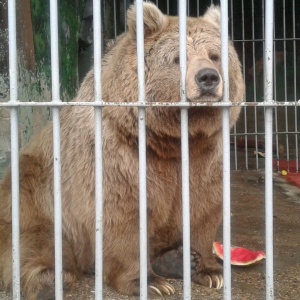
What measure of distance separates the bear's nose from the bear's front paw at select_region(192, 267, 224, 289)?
4.47ft

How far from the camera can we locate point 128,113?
355 cm

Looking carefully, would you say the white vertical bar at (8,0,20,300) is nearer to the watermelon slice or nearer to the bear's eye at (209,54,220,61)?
the bear's eye at (209,54,220,61)

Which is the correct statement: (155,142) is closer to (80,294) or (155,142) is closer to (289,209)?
(80,294)

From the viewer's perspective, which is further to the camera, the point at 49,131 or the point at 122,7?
the point at 122,7

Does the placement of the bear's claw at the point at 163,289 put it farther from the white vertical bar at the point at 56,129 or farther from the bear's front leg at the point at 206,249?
the white vertical bar at the point at 56,129

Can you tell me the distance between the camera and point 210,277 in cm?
381

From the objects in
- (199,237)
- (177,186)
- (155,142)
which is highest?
(155,142)

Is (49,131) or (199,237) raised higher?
(49,131)

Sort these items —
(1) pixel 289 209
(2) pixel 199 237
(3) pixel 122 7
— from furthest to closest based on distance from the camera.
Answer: (3) pixel 122 7
(1) pixel 289 209
(2) pixel 199 237

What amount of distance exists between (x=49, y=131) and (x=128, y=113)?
79 cm

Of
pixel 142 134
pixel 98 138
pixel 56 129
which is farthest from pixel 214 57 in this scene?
pixel 56 129

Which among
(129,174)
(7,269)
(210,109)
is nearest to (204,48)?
(210,109)

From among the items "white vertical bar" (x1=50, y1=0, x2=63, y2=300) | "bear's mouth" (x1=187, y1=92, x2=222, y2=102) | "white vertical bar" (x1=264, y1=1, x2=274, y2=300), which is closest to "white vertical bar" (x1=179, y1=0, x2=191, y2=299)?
"bear's mouth" (x1=187, y1=92, x2=222, y2=102)

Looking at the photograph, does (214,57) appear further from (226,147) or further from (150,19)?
(226,147)
